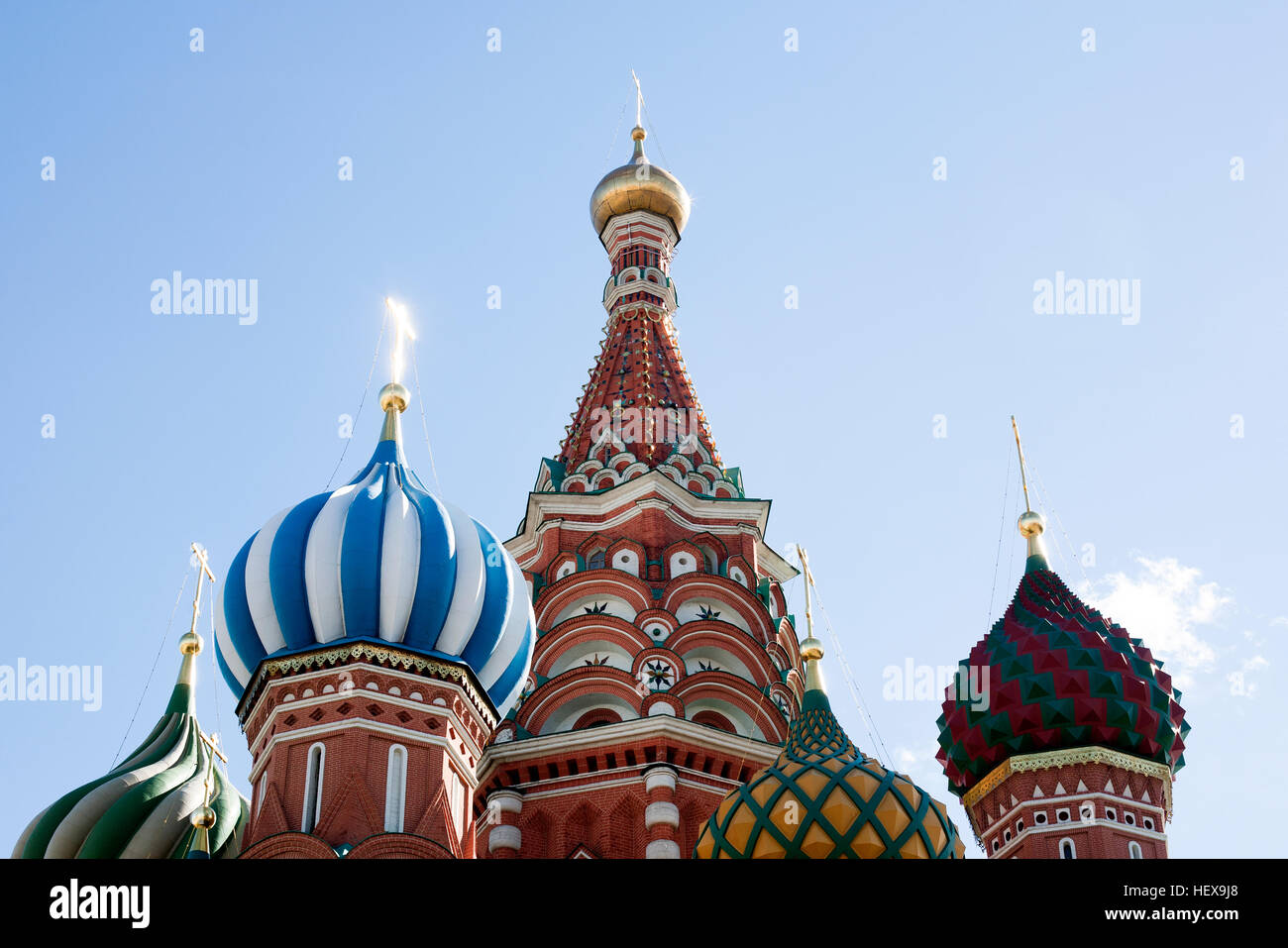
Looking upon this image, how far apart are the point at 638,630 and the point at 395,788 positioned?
410 centimetres

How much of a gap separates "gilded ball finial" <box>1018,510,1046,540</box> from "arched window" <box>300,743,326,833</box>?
26.6 feet

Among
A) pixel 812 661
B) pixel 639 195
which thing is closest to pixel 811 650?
pixel 812 661

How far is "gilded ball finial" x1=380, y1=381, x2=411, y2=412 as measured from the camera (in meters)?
18.2

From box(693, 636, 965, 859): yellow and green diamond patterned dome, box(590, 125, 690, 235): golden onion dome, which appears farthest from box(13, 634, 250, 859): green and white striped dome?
box(590, 125, 690, 235): golden onion dome

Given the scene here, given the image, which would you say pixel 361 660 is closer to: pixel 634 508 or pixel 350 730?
pixel 350 730

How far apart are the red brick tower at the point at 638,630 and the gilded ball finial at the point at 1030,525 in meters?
2.60

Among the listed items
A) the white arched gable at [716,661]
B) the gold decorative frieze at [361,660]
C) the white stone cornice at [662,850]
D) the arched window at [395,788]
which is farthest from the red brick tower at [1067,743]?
the arched window at [395,788]

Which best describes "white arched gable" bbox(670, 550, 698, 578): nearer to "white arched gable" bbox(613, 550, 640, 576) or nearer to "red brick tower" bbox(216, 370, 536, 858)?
"white arched gable" bbox(613, 550, 640, 576)

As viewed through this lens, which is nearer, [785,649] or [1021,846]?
[1021,846]

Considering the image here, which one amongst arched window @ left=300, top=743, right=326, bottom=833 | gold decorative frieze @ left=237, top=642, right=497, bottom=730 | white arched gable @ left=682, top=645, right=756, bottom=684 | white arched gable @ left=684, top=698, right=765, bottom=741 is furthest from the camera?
white arched gable @ left=682, top=645, right=756, bottom=684
